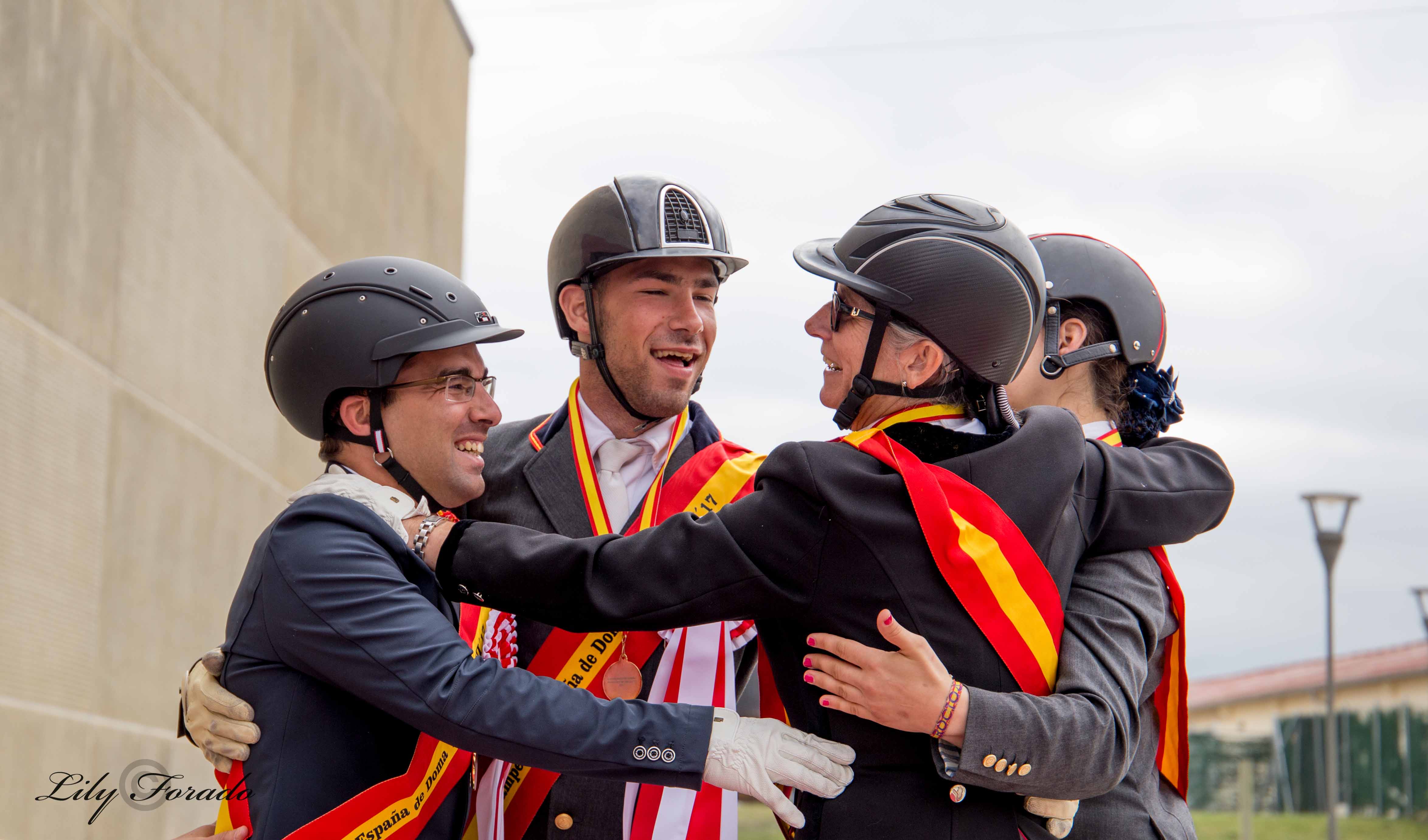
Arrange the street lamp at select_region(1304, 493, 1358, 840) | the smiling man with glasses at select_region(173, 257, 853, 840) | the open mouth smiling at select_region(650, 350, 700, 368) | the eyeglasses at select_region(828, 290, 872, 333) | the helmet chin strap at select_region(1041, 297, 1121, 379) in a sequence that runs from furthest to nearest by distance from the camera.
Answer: the street lamp at select_region(1304, 493, 1358, 840) → the open mouth smiling at select_region(650, 350, 700, 368) → the helmet chin strap at select_region(1041, 297, 1121, 379) → the eyeglasses at select_region(828, 290, 872, 333) → the smiling man with glasses at select_region(173, 257, 853, 840)

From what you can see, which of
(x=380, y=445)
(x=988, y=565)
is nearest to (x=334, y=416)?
(x=380, y=445)

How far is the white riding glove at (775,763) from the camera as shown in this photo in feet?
7.53

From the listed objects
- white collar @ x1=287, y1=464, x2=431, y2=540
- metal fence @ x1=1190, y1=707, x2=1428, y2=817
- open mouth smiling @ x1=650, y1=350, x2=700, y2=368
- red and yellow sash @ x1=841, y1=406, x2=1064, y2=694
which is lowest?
metal fence @ x1=1190, y1=707, x2=1428, y2=817

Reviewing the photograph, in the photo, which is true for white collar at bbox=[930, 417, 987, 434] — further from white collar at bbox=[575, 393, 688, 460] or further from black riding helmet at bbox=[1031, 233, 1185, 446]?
white collar at bbox=[575, 393, 688, 460]

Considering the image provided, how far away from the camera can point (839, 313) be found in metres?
2.62

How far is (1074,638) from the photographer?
241 cm

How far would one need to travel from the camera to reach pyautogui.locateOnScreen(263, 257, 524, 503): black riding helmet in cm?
283

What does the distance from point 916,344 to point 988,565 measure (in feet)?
1.66

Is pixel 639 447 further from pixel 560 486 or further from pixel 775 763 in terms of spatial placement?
pixel 775 763

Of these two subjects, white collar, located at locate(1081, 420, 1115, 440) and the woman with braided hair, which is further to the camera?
white collar, located at locate(1081, 420, 1115, 440)

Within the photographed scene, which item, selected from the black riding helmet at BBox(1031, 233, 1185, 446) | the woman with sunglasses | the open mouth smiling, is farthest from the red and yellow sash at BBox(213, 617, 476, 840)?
the black riding helmet at BBox(1031, 233, 1185, 446)

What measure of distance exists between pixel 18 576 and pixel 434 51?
8429 mm

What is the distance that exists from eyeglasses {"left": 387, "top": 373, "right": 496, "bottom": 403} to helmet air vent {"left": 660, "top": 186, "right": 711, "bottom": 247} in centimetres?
83

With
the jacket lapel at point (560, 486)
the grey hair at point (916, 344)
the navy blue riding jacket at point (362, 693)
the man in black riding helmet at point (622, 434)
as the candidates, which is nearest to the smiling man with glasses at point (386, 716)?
the navy blue riding jacket at point (362, 693)
